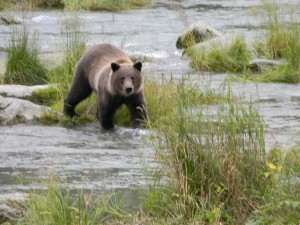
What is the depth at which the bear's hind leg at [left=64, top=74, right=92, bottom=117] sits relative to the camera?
456 inches

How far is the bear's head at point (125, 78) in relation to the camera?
10836 mm

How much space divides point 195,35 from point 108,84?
23.1 ft

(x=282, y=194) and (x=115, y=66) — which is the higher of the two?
(x=282, y=194)

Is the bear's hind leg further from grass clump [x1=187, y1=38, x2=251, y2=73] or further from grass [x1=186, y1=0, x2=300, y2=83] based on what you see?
grass clump [x1=187, y1=38, x2=251, y2=73]

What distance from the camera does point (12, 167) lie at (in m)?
8.72

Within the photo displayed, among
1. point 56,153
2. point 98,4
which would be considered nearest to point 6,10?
point 98,4

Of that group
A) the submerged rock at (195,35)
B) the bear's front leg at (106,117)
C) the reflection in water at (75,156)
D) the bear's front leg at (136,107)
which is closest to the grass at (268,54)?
the submerged rock at (195,35)

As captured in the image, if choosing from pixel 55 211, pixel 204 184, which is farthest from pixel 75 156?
pixel 55 211

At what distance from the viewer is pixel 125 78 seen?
10.9 meters

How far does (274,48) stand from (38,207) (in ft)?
33.7

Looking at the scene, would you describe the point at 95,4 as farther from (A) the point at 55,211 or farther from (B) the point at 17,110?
(A) the point at 55,211

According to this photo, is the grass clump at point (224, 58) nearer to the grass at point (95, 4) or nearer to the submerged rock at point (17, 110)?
the submerged rock at point (17, 110)

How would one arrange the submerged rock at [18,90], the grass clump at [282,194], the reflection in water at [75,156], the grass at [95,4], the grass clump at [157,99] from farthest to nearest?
the grass at [95,4], the submerged rock at [18,90], the grass clump at [157,99], the reflection in water at [75,156], the grass clump at [282,194]

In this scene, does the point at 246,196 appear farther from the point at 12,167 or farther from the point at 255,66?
the point at 255,66
